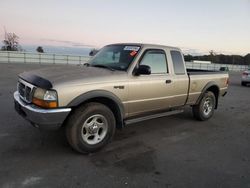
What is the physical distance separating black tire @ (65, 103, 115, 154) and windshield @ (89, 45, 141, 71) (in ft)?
3.31

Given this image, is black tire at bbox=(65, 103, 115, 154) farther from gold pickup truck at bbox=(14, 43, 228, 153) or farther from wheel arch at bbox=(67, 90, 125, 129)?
wheel arch at bbox=(67, 90, 125, 129)

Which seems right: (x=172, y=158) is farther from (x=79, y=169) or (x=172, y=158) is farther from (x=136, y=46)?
(x=136, y=46)

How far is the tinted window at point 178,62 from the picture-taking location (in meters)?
5.72

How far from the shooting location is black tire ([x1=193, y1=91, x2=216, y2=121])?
6707 mm

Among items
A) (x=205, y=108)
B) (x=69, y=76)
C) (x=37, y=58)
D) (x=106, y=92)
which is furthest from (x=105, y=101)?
(x=37, y=58)

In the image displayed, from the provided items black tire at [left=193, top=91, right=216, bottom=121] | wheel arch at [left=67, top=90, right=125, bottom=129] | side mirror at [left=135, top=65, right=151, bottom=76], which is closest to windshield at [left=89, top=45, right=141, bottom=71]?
side mirror at [left=135, top=65, right=151, bottom=76]

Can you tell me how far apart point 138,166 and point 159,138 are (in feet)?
4.87

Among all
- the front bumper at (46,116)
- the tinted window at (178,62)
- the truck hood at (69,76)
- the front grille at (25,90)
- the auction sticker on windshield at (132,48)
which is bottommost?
the front bumper at (46,116)

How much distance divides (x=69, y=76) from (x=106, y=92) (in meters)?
0.69

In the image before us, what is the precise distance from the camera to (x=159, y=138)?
17.2 ft

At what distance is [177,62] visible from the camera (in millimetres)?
5797

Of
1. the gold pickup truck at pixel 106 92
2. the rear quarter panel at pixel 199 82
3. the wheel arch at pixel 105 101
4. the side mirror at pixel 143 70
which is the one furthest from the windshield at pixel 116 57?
the rear quarter panel at pixel 199 82

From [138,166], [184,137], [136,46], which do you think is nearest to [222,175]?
[138,166]

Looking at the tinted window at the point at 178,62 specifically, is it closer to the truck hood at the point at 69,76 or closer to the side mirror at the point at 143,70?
the side mirror at the point at 143,70
